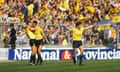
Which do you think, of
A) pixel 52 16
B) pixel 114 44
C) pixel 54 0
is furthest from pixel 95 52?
pixel 54 0

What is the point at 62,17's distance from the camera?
2977 cm

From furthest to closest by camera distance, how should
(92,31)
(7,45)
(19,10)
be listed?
1. (19,10)
2. (92,31)
3. (7,45)

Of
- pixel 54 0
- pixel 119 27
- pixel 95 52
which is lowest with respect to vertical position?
pixel 95 52

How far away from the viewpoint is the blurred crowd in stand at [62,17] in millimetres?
24531

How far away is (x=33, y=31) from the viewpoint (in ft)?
60.5

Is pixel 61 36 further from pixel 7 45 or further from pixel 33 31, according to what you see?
pixel 33 31

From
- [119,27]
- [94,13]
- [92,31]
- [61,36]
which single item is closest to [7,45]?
[61,36]

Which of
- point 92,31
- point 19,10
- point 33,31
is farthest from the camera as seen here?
point 19,10

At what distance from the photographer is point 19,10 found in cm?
Result: 2923

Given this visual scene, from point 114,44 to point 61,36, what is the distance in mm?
3683

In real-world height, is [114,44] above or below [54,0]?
below

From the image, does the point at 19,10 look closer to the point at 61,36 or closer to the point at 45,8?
the point at 45,8

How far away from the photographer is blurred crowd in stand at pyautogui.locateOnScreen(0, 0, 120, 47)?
24531mm

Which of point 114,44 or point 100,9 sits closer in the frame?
point 114,44
